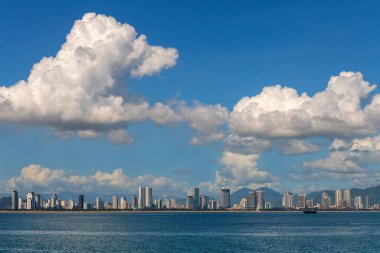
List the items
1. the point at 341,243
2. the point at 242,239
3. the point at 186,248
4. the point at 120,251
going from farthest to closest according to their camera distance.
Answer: the point at 242,239 < the point at 341,243 < the point at 186,248 < the point at 120,251

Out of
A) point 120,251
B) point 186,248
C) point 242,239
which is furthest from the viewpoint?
point 242,239

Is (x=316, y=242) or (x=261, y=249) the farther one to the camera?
(x=316, y=242)

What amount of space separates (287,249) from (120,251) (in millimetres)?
43832

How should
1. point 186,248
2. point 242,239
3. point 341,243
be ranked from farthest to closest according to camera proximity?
point 242,239, point 341,243, point 186,248

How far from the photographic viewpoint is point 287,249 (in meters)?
152

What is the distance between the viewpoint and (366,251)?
149750 millimetres

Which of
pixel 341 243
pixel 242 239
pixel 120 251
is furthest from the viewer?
pixel 242 239

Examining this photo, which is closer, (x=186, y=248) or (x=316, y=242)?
(x=186, y=248)

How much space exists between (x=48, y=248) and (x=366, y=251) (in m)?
83.7

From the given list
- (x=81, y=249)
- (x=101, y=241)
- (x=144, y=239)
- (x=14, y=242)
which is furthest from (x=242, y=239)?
(x=14, y=242)

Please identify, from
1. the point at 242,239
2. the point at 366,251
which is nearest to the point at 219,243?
the point at 242,239

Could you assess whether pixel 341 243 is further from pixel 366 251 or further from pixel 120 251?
pixel 120 251

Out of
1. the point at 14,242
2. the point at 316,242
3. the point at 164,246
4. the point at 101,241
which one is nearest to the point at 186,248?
the point at 164,246

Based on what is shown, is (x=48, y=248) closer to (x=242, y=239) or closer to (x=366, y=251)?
(x=242, y=239)
